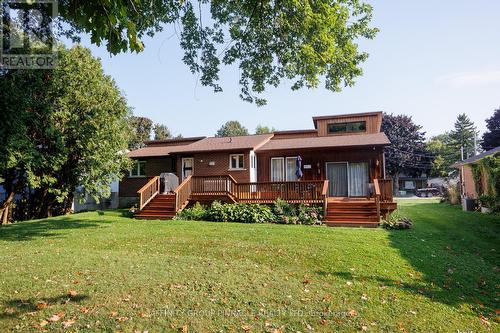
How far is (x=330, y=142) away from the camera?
18844mm

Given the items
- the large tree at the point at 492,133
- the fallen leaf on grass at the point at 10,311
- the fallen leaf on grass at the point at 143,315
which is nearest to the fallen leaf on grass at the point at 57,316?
the fallen leaf on grass at the point at 10,311

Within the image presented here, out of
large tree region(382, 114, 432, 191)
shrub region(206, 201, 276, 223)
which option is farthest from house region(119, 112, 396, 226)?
large tree region(382, 114, 432, 191)

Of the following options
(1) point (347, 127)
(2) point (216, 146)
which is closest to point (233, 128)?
(1) point (347, 127)

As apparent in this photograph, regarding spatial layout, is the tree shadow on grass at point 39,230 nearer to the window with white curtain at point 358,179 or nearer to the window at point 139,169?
the window at point 139,169

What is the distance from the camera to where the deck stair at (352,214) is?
12.6 m

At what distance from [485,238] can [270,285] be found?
9.54 m

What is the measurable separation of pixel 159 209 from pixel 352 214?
9190 mm

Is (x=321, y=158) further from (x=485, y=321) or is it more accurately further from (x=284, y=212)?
(x=485, y=321)

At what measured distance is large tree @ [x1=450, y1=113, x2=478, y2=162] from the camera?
58.9m

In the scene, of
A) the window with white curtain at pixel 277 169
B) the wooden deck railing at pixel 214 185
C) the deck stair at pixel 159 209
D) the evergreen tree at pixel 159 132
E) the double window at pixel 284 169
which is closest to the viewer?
the deck stair at pixel 159 209

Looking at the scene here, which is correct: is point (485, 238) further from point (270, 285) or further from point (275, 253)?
point (270, 285)

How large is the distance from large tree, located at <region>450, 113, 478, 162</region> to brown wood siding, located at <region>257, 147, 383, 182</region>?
4998 centimetres

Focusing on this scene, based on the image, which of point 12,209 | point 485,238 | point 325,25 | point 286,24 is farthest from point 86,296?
point 12,209

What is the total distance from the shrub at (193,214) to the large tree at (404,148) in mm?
41024
